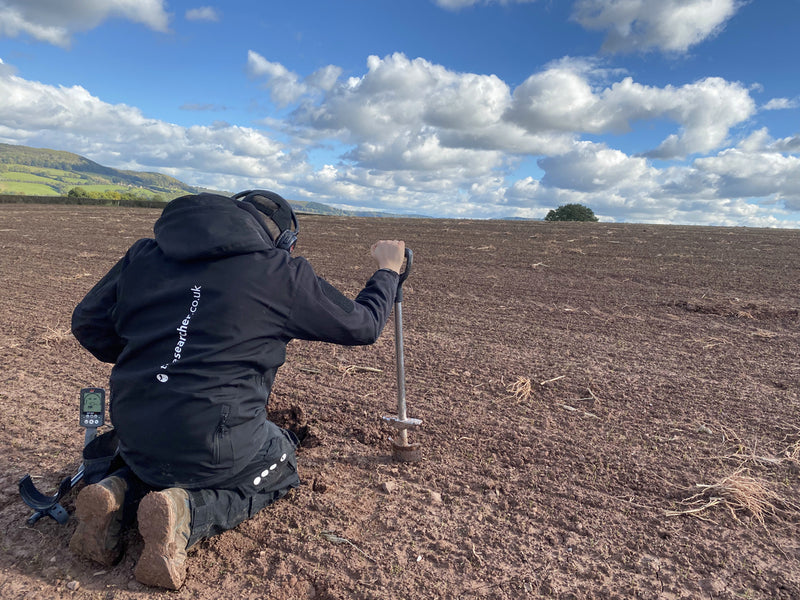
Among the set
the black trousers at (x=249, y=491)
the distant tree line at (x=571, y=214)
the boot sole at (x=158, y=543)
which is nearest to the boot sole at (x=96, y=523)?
the boot sole at (x=158, y=543)

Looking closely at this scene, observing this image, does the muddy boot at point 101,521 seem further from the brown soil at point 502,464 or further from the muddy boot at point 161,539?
the muddy boot at point 161,539

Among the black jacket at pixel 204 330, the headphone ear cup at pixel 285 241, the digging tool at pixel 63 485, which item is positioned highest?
the headphone ear cup at pixel 285 241

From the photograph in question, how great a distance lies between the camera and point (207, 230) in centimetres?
234

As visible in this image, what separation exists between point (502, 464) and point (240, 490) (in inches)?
68.4

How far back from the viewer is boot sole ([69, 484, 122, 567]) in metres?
2.37

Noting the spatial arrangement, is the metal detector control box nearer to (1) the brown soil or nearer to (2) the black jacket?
(2) the black jacket

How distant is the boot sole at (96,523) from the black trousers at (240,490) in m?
0.12

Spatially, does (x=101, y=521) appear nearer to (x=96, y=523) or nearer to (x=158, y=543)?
(x=96, y=523)

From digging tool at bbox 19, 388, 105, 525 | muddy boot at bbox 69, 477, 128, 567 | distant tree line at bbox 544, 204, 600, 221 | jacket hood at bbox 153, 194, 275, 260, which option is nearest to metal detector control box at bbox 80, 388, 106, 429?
digging tool at bbox 19, 388, 105, 525

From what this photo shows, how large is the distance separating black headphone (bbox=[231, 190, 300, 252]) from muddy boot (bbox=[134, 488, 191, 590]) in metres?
1.31

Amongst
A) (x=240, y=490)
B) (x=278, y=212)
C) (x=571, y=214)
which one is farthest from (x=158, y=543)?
(x=571, y=214)

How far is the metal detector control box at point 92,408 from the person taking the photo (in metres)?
2.87

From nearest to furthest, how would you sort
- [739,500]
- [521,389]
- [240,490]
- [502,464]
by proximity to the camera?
1. [240,490]
2. [739,500]
3. [502,464]
4. [521,389]

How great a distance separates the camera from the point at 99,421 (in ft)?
9.46
